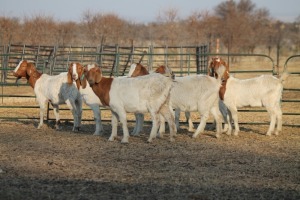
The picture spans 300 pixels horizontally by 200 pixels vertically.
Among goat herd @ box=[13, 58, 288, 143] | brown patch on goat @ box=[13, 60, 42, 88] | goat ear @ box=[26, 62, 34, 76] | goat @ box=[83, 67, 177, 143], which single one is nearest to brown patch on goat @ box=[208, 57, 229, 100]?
goat herd @ box=[13, 58, 288, 143]

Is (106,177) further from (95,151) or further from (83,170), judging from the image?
(95,151)

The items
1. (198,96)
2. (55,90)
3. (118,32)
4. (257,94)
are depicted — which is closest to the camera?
(198,96)

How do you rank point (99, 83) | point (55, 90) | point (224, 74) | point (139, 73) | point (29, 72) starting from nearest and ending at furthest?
1. point (99, 83)
2. point (224, 74)
3. point (139, 73)
4. point (55, 90)
5. point (29, 72)

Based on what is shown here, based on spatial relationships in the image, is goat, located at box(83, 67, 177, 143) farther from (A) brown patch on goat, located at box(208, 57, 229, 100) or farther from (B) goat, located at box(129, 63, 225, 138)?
(A) brown patch on goat, located at box(208, 57, 229, 100)

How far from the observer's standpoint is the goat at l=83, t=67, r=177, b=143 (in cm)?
1142

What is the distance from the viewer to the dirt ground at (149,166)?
7461mm

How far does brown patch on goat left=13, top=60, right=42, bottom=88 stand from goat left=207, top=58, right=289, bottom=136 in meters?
4.83

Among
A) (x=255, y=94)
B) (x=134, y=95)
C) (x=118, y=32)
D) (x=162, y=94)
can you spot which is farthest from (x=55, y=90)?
(x=118, y=32)

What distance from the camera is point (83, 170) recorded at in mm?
8883

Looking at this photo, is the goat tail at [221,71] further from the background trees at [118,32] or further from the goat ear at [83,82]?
the background trees at [118,32]

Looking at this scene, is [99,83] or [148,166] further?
[99,83]

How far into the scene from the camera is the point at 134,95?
37.7 feet

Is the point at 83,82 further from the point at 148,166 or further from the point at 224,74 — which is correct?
the point at 148,166

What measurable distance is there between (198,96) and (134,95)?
1.61 metres
